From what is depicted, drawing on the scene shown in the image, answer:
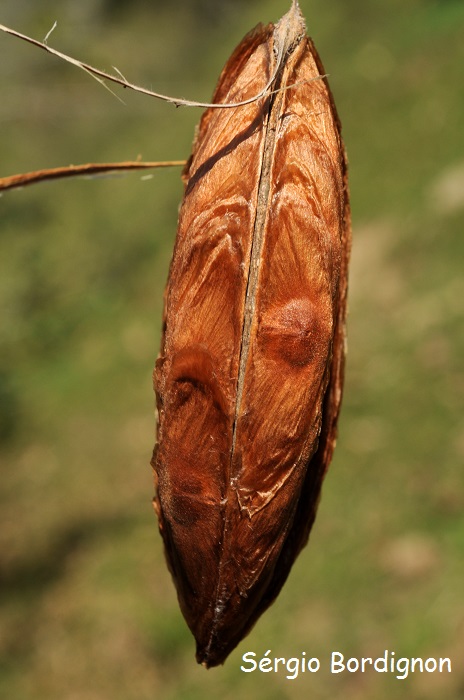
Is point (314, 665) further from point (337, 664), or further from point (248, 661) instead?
point (248, 661)

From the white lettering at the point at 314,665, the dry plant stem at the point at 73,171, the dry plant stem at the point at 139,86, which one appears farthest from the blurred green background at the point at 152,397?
the dry plant stem at the point at 139,86

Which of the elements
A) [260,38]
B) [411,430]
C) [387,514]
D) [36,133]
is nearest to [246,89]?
[260,38]

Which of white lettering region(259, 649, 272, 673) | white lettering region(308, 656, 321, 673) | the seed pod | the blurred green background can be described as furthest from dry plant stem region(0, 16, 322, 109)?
white lettering region(308, 656, 321, 673)

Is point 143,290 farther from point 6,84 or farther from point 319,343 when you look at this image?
point 319,343

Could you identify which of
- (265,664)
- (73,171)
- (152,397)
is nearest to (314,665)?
(265,664)

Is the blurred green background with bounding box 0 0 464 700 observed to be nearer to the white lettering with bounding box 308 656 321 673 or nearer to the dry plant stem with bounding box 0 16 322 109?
the white lettering with bounding box 308 656 321 673

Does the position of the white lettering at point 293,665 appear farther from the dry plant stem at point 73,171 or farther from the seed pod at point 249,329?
the dry plant stem at point 73,171
